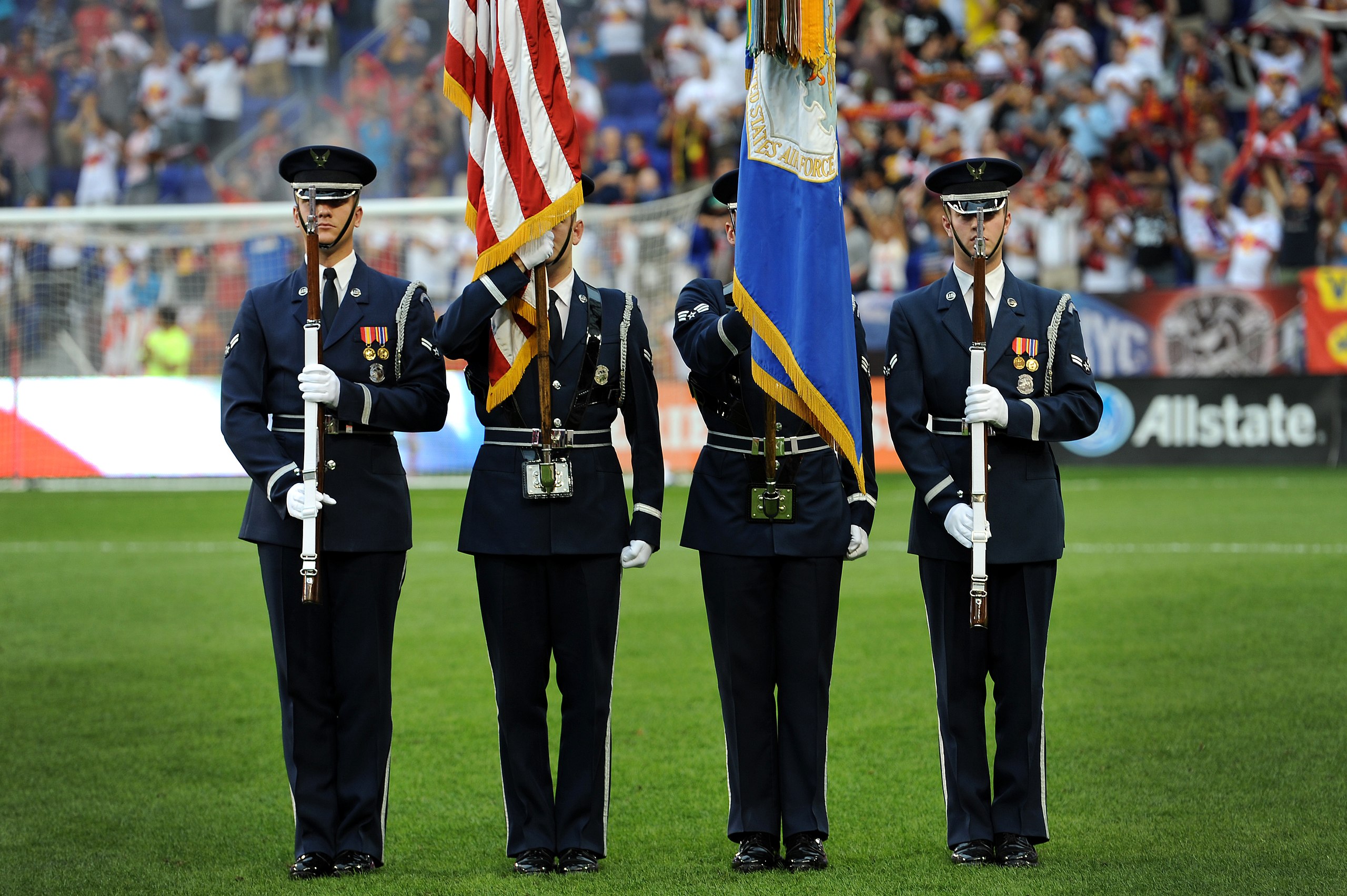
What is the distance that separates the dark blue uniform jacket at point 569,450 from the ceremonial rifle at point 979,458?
0.94m

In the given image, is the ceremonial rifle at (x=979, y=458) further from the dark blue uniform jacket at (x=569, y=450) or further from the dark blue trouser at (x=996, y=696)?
the dark blue uniform jacket at (x=569, y=450)

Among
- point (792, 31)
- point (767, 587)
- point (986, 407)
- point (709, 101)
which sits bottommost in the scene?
point (767, 587)

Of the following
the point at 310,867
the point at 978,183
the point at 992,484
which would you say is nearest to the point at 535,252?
the point at 978,183

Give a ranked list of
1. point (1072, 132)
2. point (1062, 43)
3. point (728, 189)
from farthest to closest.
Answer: point (1062, 43) → point (1072, 132) → point (728, 189)

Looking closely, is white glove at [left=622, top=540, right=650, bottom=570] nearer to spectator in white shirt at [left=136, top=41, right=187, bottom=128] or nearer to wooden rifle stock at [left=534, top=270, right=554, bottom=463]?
wooden rifle stock at [left=534, top=270, right=554, bottom=463]

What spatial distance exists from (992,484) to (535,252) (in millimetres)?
1568

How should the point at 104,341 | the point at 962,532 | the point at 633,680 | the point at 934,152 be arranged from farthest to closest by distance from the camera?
the point at 934,152, the point at 104,341, the point at 633,680, the point at 962,532

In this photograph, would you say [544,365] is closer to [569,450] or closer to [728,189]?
[569,450]

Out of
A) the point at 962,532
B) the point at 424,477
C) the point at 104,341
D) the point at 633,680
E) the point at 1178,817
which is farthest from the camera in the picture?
the point at 104,341

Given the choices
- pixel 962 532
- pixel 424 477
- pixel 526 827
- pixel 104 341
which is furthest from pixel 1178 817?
pixel 104 341

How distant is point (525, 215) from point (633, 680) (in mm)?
3573

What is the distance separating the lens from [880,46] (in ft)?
69.9

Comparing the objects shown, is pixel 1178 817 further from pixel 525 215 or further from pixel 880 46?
pixel 880 46

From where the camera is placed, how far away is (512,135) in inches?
189
